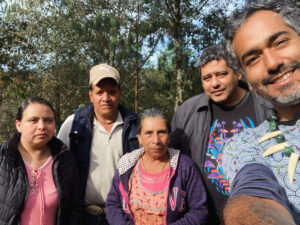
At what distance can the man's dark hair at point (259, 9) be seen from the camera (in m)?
1.31

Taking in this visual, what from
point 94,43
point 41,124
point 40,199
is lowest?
point 40,199

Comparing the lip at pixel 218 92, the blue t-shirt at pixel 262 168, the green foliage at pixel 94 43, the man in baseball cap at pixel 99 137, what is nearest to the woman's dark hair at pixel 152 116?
the man in baseball cap at pixel 99 137

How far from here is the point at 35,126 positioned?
85.4 inches

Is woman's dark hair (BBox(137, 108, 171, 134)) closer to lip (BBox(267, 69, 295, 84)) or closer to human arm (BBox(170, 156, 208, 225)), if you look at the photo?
human arm (BBox(170, 156, 208, 225))

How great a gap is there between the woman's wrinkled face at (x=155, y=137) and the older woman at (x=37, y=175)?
2.35 ft

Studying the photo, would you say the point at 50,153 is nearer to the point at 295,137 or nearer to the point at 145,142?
the point at 145,142

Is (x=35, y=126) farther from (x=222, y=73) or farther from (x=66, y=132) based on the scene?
(x=222, y=73)

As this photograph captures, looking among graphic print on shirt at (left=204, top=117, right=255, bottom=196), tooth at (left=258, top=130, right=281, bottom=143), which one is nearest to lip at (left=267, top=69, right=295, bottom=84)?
tooth at (left=258, top=130, right=281, bottom=143)

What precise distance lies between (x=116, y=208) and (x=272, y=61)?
1.70 m

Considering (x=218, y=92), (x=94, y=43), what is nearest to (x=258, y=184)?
(x=218, y=92)

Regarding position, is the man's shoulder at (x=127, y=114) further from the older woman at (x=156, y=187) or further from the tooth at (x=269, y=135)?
the tooth at (x=269, y=135)

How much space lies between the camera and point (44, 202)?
2.09m

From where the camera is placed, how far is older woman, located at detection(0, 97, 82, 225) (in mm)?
1997

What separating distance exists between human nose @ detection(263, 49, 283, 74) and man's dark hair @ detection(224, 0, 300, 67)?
Answer: 17cm
